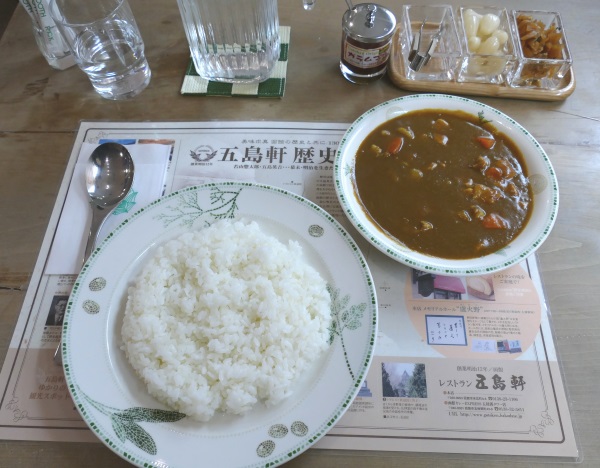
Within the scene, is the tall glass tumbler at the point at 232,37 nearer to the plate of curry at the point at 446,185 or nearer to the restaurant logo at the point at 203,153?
the restaurant logo at the point at 203,153

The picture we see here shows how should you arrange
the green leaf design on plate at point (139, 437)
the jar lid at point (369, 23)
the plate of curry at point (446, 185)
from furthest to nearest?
the jar lid at point (369, 23) < the plate of curry at point (446, 185) < the green leaf design on plate at point (139, 437)

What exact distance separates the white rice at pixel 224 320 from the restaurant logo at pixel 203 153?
0.43 m

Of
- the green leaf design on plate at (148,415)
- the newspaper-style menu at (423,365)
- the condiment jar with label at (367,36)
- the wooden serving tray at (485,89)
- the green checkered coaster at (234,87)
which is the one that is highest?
the condiment jar with label at (367,36)

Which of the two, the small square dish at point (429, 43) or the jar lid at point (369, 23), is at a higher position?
the jar lid at point (369, 23)

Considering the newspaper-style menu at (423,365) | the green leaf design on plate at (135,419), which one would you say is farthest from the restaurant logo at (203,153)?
the green leaf design on plate at (135,419)

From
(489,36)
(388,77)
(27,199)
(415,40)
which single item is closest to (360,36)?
(388,77)

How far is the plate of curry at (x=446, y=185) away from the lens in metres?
1.42

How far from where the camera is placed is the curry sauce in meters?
1.46

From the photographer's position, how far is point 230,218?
1.50 metres

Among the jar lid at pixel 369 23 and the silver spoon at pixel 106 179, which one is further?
the jar lid at pixel 369 23

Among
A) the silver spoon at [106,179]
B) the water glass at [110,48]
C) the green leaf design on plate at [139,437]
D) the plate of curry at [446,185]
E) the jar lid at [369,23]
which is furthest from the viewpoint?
the water glass at [110,48]

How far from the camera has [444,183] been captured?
5.18ft

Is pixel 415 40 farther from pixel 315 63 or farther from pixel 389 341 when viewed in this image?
pixel 389 341

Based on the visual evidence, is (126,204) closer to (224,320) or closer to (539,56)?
(224,320)
